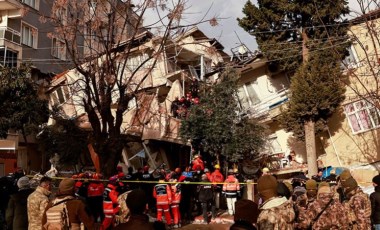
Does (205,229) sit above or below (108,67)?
below

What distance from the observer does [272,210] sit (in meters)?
4.44

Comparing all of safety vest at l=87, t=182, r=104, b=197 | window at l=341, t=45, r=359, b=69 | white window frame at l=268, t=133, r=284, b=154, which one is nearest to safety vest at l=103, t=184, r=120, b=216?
safety vest at l=87, t=182, r=104, b=197

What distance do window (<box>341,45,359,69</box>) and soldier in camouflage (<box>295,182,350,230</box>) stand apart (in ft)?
49.0

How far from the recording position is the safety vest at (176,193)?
12027 mm

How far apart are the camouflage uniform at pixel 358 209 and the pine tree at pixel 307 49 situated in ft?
39.0

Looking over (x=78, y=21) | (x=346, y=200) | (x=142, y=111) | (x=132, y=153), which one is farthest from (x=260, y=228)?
(x=132, y=153)

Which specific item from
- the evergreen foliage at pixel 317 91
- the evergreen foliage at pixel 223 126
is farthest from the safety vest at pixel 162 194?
the evergreen foliage at pixel 317 91

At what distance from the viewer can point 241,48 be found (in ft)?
79.8

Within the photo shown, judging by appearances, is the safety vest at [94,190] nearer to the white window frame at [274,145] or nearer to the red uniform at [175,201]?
the red uniform at [175,201]

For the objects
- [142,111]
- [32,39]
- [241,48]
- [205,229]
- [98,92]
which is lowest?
[205,229]

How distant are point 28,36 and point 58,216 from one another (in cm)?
Answer: 2532

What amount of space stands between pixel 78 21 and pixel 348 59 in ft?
45.6

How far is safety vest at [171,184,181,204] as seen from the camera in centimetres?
1203

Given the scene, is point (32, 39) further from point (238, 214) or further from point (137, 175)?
point (238, 214)
